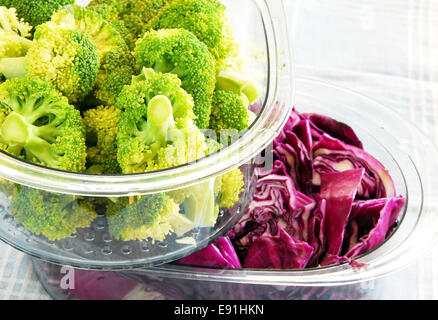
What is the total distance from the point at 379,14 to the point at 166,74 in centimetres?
136

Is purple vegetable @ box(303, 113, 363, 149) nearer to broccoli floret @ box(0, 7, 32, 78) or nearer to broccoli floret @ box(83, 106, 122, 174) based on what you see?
broccoli floret @ box(83, 106, 122, 174)

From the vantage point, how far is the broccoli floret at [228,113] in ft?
2.94

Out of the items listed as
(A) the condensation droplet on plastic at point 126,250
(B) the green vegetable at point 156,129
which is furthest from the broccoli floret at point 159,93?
(A) the condensation droplet on plastic at point 126,250

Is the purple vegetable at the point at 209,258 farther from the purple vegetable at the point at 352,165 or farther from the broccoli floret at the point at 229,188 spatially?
the purple vegetable at the point at 352,165

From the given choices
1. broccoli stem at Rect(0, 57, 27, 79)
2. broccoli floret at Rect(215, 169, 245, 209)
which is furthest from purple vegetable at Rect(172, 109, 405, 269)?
broccoli stem at Rect(0, 57, 27, 79)

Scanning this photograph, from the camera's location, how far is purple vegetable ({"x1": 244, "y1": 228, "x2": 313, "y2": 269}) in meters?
0.97

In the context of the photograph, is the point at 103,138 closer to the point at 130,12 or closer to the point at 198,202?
the point at 198,202

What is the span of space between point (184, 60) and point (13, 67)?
0.90 ft

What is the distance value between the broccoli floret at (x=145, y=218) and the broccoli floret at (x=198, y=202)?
1cm

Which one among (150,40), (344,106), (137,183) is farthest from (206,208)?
(344,106)

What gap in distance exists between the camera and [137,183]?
76 cm

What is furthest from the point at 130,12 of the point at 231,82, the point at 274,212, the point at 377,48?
the point at 377,48

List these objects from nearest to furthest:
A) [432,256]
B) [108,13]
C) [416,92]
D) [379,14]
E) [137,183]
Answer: [137,183] < [108,13] < [432,256] < [416,92] < [379,14]
